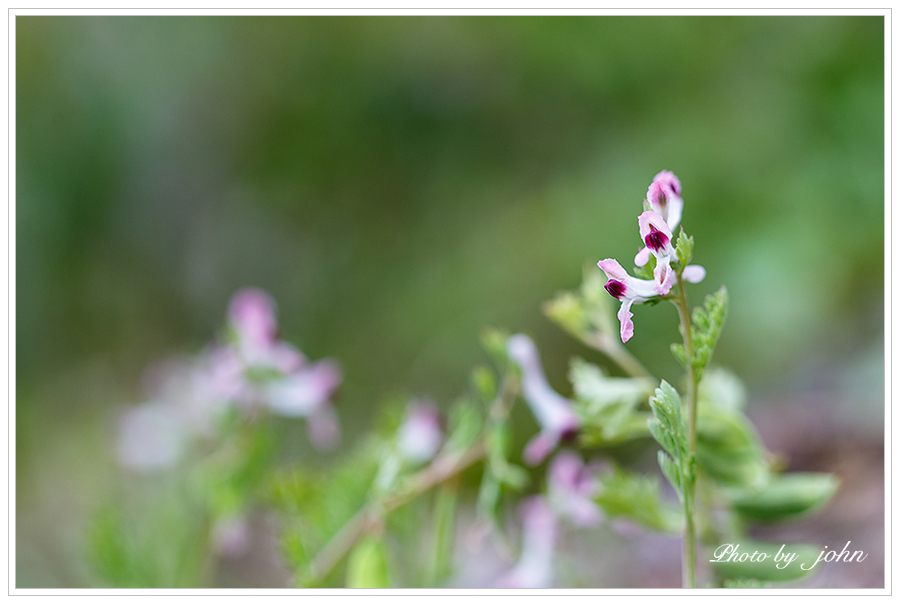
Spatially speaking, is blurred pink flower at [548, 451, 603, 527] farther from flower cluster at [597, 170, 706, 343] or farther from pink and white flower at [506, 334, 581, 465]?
flower cluster at [597, 170, 706, 343]

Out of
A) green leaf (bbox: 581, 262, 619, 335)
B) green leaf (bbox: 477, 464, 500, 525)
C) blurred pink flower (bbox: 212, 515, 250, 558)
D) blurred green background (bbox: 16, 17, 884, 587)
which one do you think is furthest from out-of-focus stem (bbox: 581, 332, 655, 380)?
blurred green background (bbox: 16, 17, 884, 587)

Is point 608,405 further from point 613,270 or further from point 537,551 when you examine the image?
point 537,551

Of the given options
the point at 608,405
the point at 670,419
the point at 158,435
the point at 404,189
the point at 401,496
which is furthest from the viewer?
the point at 404,189

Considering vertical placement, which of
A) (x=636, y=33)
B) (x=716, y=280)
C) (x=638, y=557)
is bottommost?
(x=638, y=557)

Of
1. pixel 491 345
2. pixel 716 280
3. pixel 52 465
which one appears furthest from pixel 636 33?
pixel 52 465

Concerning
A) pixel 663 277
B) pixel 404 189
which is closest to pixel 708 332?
pixel 663 277
